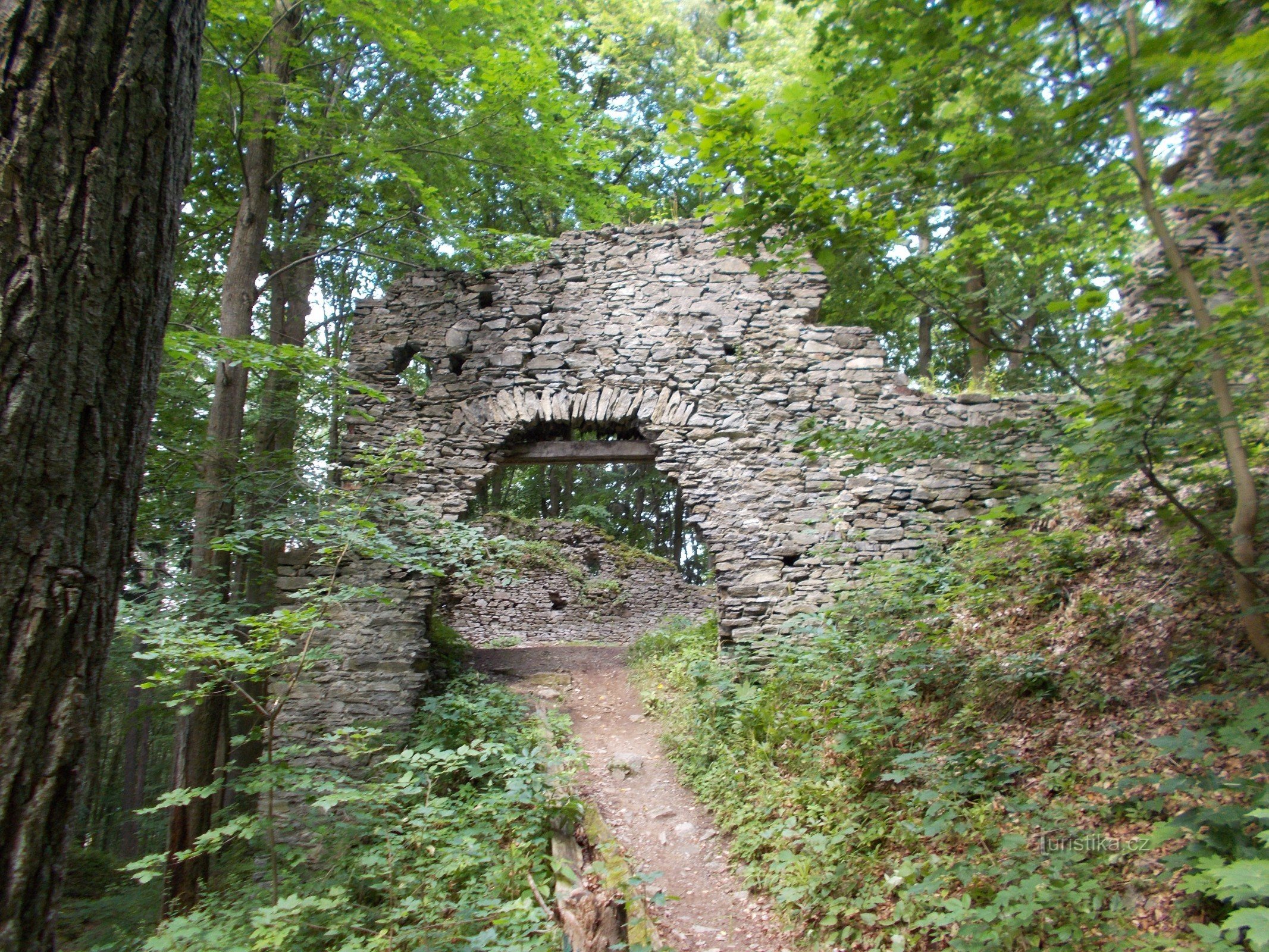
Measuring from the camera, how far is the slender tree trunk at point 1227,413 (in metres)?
2.63

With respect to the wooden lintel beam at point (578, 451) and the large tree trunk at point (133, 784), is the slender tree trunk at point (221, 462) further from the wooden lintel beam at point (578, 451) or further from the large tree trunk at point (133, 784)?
the large tree trunk at point (133, 784)

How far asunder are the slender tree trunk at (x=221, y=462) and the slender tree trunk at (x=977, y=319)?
5300 millimetres

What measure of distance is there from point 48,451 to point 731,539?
→ 547 centimetres

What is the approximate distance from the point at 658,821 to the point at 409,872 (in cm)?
178

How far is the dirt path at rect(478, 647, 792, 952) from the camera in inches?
Result: 138

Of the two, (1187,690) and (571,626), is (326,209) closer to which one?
(571,626)

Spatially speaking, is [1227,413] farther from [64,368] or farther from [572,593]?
[572,593]

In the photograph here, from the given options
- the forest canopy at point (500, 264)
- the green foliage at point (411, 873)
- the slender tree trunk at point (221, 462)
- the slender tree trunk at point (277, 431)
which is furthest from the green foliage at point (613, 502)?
the green foliage at point (411, 873)

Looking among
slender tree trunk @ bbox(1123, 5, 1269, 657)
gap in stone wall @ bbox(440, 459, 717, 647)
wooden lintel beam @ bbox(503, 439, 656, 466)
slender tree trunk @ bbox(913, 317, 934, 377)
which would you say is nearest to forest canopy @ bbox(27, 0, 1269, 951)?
slender tree trunk @ bbox(1123, 5, 1269, 657)

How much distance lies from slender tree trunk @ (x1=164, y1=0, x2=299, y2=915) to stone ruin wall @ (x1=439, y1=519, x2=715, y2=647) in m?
6.62

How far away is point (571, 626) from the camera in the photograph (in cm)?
1309

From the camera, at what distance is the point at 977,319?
4.90m

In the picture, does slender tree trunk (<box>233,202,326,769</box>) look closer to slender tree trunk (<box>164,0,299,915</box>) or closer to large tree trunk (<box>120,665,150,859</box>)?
slender tree trunk (<box>164,0,299,915</box>)

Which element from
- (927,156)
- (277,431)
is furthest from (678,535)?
(927,156)
